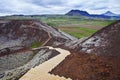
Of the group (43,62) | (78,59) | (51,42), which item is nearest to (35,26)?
(51,42)

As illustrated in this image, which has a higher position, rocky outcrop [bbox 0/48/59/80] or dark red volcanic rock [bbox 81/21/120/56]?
dark red volcanic rock [bbox 81/21/120/56]

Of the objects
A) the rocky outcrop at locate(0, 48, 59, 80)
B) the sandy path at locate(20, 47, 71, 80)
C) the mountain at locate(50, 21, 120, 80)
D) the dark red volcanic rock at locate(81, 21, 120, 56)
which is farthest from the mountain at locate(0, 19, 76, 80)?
the dark red volcanic rock at locate(81, 21, 120, 56)

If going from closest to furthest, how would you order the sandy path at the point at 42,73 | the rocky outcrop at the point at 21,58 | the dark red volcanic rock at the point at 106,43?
the sandy path at the point at 42,73, the dark red volcanic rock at the point at 106,43, the rocky outcrop at the point at 21,58

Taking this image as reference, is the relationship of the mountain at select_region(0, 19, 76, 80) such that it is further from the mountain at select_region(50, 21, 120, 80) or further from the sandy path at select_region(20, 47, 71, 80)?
the mountain at select_region(50, 21, 120, 80)

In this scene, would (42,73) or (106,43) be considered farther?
(106,43)

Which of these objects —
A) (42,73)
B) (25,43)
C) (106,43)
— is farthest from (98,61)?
(25,43)

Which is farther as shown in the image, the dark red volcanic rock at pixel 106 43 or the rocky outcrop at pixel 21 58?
the rocky outcrop at pixel 21 58

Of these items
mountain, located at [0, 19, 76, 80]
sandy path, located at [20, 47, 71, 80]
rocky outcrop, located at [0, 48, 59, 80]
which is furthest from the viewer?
mountain, located at [0, 19, 76, 80]

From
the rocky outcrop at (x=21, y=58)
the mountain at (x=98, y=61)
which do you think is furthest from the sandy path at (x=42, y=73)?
the rocky outcrop at (x=21, y=58)

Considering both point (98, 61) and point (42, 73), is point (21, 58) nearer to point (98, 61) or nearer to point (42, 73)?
point (42, 73)

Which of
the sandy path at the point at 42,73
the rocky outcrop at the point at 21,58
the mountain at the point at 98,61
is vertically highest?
the mountain at the point at 98,61

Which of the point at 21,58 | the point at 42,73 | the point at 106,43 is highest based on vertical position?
the point at 106,43

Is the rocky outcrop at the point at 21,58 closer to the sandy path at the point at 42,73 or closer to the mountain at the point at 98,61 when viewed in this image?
the sandy path at the point at 42,73
